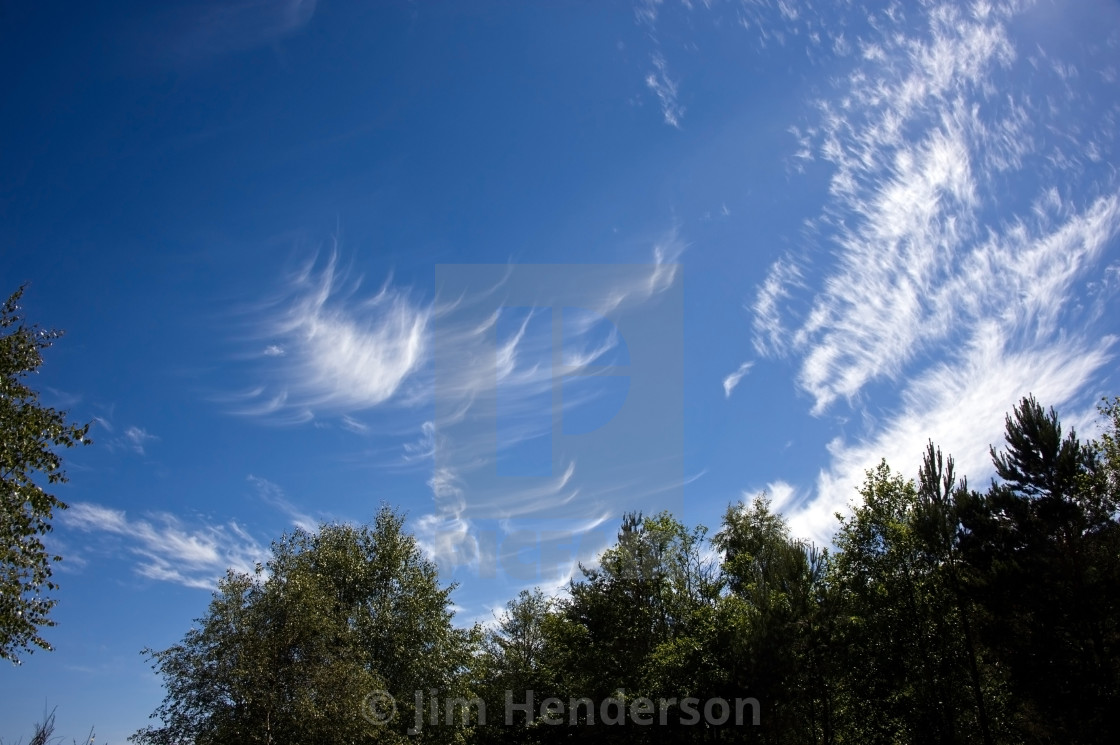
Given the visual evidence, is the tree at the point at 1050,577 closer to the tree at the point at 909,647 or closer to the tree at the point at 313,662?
the tree at the point at 909,647

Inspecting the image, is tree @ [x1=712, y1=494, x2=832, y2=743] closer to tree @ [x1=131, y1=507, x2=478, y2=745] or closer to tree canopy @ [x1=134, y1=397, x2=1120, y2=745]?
tree canopy @ [x1=134, y1=397, x2=1120, y2=745]

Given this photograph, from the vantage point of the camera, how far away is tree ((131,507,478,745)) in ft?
83.8

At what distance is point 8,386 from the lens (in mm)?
13883

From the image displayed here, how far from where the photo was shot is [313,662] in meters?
27.0

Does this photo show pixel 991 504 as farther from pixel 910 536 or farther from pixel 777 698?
pixel 777 698

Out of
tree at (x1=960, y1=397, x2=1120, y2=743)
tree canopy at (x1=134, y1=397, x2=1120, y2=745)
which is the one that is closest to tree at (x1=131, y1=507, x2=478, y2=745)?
tree canopy at (x1=134, y1=397, x2=1120, y2=745)

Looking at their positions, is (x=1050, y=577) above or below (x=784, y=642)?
above

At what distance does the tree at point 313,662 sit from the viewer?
25531 millimetres

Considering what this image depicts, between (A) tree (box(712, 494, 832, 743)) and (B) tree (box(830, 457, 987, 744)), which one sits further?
(B) tree (box(830, 457, 987, 744))

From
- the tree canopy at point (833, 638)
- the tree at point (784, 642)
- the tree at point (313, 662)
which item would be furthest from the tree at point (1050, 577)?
the tree at point (313, 662)

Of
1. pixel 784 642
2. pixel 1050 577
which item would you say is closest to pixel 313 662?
pixel 784 642

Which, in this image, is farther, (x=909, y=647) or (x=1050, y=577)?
(x=909, y=647)

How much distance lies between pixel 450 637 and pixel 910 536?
2279 cm

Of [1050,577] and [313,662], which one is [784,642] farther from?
[313,662]
